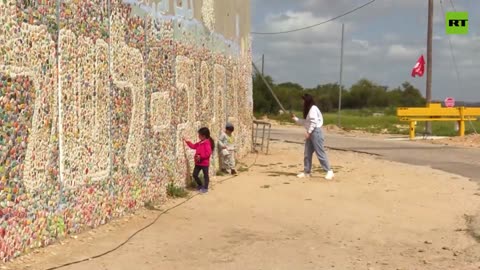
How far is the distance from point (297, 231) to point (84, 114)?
3.01 m

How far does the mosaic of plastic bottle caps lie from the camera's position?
18.7ft

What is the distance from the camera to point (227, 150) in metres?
13.0

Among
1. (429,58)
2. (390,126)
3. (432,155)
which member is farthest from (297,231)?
(390,126)

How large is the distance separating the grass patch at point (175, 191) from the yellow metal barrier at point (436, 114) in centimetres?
1862

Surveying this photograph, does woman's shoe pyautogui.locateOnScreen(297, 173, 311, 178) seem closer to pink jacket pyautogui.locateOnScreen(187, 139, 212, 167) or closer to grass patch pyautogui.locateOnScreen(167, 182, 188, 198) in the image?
pink jacket pyautogui.locateOnScreen(187, 139, 212, 167)

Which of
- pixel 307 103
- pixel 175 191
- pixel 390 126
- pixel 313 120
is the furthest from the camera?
pixel 390 126

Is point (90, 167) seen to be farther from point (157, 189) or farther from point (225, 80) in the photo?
point (225, 80)

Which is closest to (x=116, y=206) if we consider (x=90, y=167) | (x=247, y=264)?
(x=90, y=167)

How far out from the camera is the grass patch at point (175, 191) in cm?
980

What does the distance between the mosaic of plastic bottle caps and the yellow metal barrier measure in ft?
59.3

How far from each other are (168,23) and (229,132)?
4.01 m

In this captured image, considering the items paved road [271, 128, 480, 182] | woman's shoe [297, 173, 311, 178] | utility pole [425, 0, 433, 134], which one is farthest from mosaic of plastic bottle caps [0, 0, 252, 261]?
utility pole [425, 0, 433, 134]

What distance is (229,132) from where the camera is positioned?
13.2 meters

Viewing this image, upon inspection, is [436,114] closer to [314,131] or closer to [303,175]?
[303,175]
